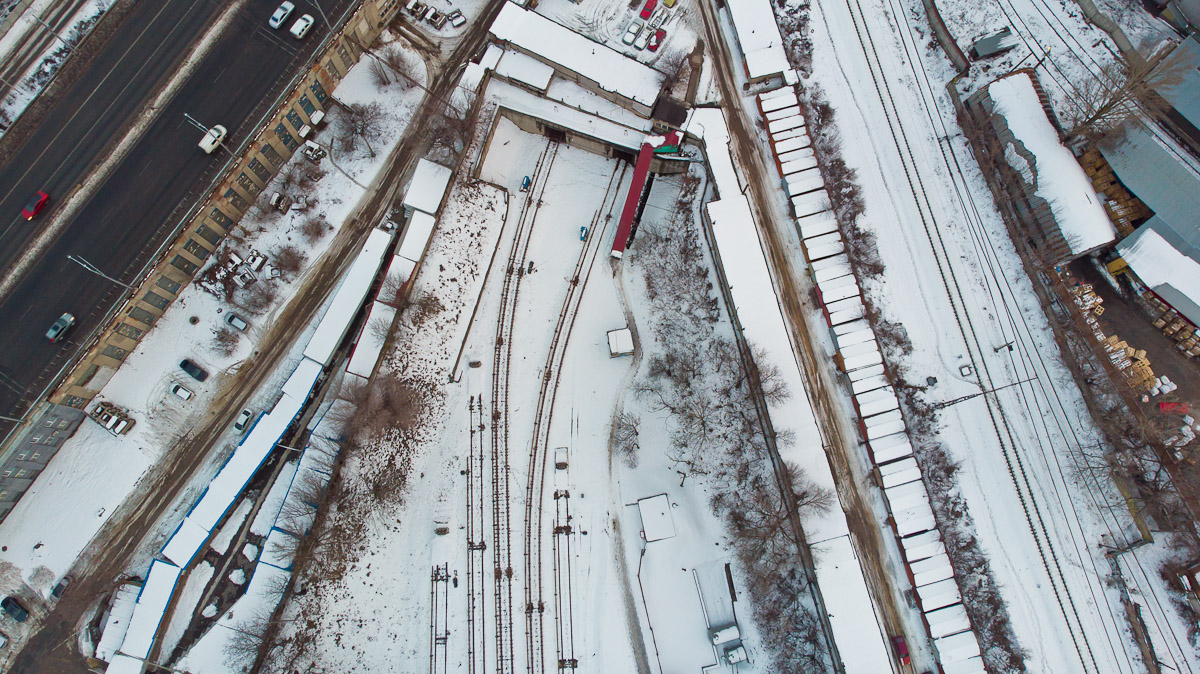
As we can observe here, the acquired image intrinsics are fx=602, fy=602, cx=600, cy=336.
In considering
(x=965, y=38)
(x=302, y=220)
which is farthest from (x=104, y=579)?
(x=965, y=38)

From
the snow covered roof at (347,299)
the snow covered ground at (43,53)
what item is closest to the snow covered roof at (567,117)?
the snow covered roof at (347,299)

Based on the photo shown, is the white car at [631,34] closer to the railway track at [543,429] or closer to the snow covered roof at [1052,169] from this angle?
the railway track at [543,429]

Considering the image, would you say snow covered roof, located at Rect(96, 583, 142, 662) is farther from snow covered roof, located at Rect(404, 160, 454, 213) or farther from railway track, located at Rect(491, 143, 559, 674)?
snow covered roof, located at Rect(404, 160, 454, 213)

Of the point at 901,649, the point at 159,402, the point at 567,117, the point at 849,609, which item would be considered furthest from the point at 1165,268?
the point at 159,402

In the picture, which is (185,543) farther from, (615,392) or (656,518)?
(656,518)

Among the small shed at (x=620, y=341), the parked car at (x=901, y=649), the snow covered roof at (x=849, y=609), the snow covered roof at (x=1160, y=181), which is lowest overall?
the parked car at (x=901, y=649)

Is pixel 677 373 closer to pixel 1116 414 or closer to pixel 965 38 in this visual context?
pixel 1116 414
